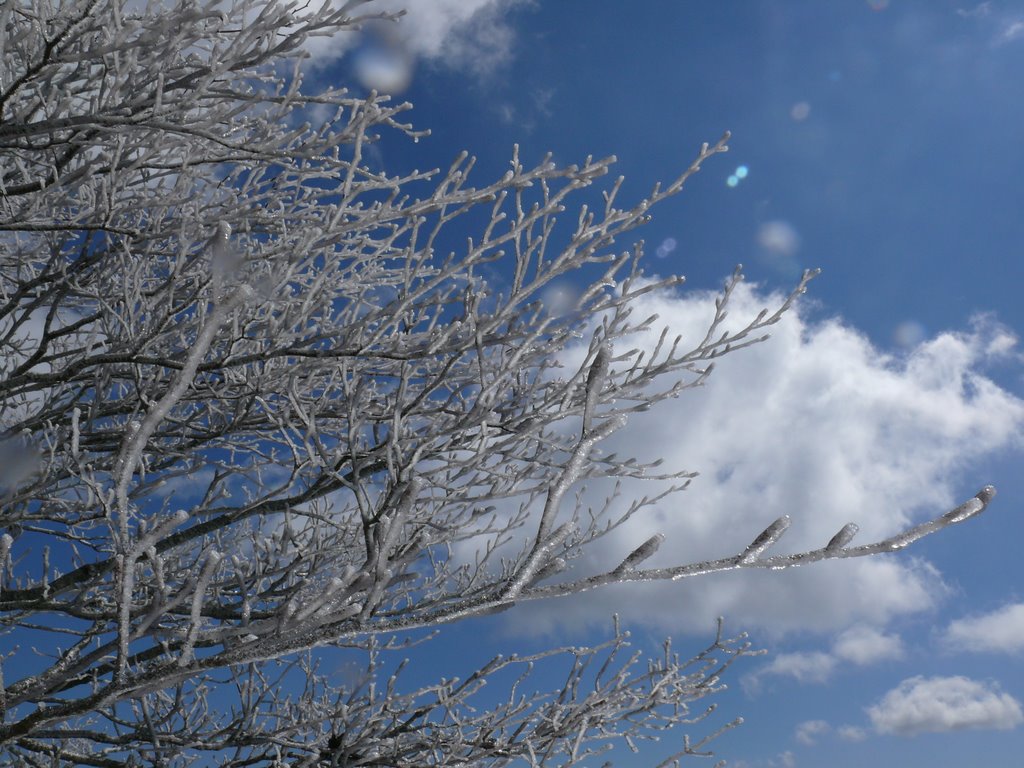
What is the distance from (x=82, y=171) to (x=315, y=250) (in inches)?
46.4

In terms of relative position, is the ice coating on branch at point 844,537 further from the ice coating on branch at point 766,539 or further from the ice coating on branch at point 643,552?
the ice coating on branch at point 643,552

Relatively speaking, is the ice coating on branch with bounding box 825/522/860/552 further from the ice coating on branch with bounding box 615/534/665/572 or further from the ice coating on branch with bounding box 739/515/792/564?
the ice coating on branch with bounding box 615/534/665/572

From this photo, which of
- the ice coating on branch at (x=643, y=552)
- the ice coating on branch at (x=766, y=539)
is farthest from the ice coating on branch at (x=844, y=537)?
the ice coating on branch at (x=643, y=552)

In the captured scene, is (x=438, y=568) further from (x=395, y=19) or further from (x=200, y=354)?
(x=200, y=354)

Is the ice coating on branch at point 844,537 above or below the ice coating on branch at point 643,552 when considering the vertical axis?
below

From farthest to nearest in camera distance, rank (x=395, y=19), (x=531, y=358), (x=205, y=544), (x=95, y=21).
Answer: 1. (x=205, y=544)
2. (x=395, y=19)
3. (x=531, y=358)
4. (x=95, y=21)

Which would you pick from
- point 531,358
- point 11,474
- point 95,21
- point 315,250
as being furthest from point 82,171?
point 531,358

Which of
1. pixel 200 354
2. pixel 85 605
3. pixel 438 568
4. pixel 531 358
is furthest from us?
pixel 438 568

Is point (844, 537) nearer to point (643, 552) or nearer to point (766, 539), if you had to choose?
point (766, 539)

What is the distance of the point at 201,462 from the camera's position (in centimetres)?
467

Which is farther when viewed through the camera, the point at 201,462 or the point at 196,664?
the point at 201,462

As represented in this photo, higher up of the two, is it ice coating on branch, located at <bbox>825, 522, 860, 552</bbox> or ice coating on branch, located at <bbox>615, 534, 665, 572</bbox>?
ice coating on branch, located at <bbox>615, 534, 665, 572</bbox>

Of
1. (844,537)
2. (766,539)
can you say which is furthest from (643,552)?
(844,537)

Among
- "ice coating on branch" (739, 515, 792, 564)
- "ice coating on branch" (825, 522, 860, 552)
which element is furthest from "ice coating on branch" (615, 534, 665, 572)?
"ice coating on branch" (825, 522, 860, 552)
